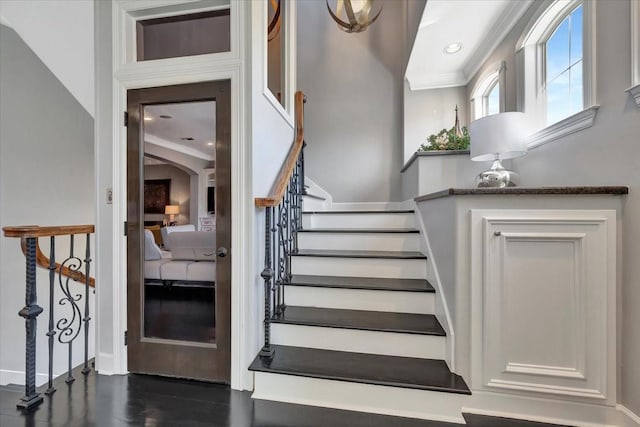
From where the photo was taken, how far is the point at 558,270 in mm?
1572

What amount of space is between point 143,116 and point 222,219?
3.27 feet

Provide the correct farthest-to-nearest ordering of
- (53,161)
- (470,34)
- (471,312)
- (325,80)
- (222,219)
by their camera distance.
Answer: (325,80) < (53,161) < (470,34) < (222,219) < (471,312)

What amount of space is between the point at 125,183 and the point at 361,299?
1.94m

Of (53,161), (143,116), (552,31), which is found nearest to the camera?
(143,116)

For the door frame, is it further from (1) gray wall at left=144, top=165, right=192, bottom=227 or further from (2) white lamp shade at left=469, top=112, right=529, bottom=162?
(2) white lamp shade at left=469, top=112, right=529, bottom=162

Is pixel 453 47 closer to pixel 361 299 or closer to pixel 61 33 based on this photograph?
pixel 361 299

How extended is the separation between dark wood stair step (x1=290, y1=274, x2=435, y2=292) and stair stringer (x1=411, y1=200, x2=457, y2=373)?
81 millimetres

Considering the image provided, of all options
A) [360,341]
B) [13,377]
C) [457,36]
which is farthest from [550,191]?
[13,377]

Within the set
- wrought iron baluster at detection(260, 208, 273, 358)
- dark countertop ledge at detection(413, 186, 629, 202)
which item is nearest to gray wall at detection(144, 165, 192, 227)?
wrought iron baluster at detection(260, 208, 273, 358)

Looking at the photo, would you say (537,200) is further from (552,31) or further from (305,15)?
(305,15)

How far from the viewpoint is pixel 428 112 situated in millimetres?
3891

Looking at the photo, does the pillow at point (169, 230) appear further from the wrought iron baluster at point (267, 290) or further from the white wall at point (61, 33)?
the white wall at point (61, 33)

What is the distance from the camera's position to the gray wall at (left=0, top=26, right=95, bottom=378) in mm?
3730

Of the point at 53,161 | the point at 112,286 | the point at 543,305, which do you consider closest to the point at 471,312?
the point at 543,305
